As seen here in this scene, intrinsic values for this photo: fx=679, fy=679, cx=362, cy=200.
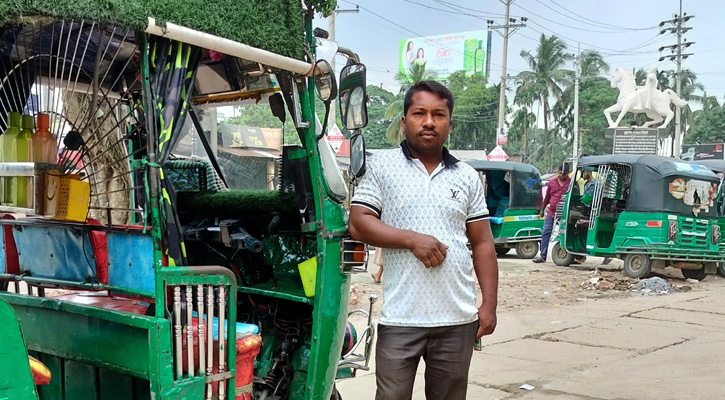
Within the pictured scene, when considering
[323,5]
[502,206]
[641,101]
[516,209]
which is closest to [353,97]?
[323,5]

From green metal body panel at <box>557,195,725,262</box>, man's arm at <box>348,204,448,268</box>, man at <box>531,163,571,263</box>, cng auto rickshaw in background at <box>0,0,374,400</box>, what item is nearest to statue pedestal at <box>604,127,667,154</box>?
man at <box>531,163,571,263</box>

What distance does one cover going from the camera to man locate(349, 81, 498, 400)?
2.71m

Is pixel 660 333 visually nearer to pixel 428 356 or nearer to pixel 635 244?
pixel 635 244

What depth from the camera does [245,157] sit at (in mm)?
5105

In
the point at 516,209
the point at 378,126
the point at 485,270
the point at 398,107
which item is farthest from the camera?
the point at 378,126

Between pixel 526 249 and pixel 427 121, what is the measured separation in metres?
12.6

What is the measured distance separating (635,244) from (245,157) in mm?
7931

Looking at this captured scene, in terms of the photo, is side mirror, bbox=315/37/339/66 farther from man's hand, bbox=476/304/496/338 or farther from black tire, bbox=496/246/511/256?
black tire, bbox=496/246/511/256

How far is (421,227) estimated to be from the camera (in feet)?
8.97

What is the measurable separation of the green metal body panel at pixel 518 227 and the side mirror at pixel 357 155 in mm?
11240

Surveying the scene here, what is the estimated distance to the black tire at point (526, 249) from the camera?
48.5 feet

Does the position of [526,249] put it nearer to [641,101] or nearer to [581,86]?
[641,101]

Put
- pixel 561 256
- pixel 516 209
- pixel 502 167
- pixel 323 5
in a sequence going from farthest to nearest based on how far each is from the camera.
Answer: pixel 502 167 < pixel 516 209 < pixel 561 256 < pixel 323 5

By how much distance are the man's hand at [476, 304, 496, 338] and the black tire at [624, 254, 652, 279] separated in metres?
9.00
